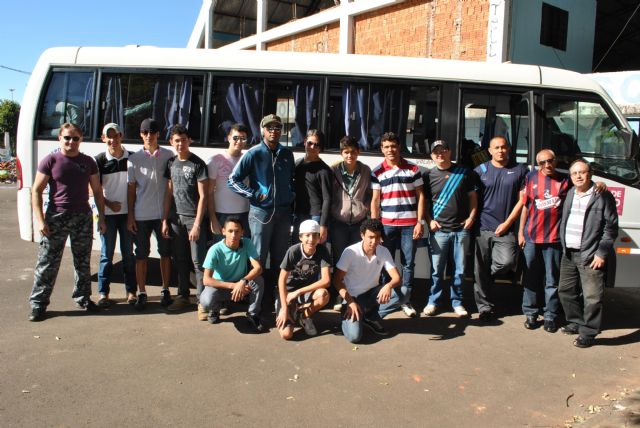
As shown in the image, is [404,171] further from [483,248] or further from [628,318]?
[628,318]

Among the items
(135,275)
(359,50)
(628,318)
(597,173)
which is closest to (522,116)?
(597,173)

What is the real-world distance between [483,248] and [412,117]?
1.73 m

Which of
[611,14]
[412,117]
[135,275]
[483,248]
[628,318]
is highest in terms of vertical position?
[611,14]

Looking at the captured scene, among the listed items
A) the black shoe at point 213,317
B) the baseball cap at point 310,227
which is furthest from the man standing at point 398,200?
the black shoe at point 213,317

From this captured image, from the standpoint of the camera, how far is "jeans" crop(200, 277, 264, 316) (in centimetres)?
519

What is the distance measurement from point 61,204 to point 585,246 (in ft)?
17.1

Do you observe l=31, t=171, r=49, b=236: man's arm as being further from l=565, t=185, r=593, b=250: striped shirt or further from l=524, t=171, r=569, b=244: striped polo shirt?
l=565, t=185, r=593, b=250: striped shirt

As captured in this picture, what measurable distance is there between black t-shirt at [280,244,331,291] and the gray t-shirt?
124cm

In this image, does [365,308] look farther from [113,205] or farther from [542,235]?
[113,205]

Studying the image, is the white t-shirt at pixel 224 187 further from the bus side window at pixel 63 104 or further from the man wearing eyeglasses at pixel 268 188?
the bus side window at pixel 63 104

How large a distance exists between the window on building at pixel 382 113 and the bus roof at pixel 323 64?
0.57 feet

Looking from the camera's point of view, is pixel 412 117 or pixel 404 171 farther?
pixel 412 117

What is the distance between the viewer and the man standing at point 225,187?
551 centimetres

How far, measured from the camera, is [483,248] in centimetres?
561
